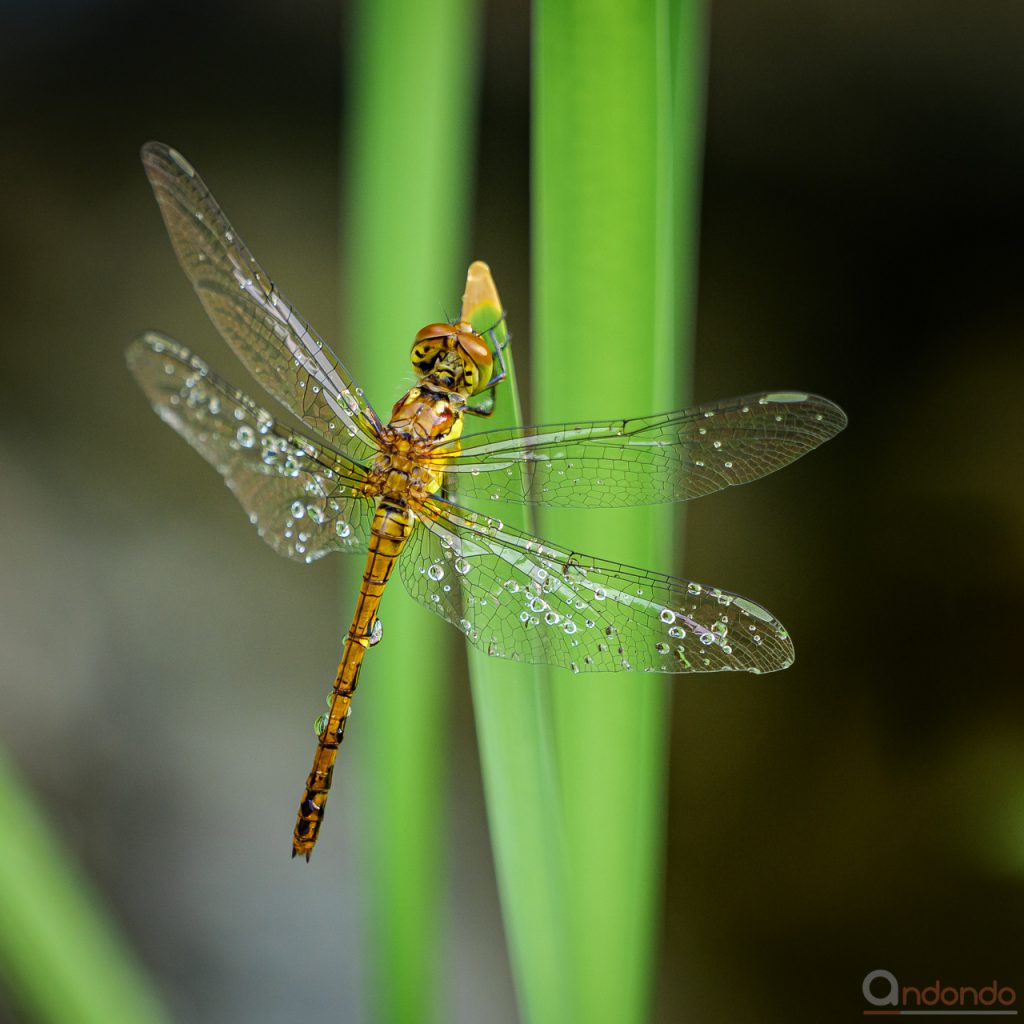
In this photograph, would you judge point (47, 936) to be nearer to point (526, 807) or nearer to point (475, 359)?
point (526, 807)

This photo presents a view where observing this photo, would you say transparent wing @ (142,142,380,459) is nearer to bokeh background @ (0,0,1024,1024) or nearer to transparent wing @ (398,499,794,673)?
transparent wing @ (398,499,794,673)

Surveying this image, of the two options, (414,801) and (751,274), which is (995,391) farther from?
(414,801)

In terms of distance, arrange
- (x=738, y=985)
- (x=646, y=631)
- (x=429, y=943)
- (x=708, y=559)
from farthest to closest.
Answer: (x=708, y=559), (x=738, y=985), (x=429, y=943), (x=646, y=631)

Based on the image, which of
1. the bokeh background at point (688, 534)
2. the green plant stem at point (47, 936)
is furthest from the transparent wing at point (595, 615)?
the bokeh background at point (688, 534)

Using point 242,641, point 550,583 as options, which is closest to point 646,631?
point 550,583

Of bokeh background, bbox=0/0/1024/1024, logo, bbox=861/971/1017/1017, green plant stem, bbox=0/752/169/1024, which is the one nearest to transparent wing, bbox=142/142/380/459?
green plant stem, bbox=0/752/169/1024

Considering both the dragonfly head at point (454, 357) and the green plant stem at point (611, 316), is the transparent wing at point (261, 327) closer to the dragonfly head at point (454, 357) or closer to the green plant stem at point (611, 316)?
the dragonfly head at point (454, 357)

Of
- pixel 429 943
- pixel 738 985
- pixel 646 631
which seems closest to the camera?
pixel 646 631

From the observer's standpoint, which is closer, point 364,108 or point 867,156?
point 364,108
